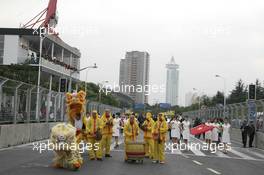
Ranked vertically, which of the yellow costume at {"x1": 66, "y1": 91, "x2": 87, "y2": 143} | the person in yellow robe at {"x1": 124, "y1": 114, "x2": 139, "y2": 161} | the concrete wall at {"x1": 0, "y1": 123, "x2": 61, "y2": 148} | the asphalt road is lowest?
the asphalt road

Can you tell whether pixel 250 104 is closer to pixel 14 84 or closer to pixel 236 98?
pixel 14 84

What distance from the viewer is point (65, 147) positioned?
44.8 ft

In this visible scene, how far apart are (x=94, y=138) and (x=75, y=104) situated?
203 cm

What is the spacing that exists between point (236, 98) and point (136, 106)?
33.0 meters

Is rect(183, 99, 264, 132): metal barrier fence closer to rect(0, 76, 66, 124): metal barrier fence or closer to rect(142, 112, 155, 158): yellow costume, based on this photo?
rect(0, 76, 66, 124): metal barrier fence

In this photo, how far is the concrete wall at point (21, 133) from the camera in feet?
69.2

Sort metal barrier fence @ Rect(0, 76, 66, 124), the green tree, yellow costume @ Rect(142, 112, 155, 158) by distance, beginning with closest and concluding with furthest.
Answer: yellow costume @ Rect(142, 112, 155, 158) < metal barrier fence @ Rect(0, 76, 66, 124) < the green tree

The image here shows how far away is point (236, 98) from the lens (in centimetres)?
11062

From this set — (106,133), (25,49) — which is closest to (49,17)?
(25,49)

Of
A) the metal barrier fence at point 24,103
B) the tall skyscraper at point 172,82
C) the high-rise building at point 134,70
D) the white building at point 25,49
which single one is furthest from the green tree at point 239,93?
the metal barrier fence at point 24,103

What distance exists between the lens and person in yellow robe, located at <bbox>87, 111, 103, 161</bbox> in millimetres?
17781

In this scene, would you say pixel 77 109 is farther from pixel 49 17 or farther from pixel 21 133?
pixel 49 17

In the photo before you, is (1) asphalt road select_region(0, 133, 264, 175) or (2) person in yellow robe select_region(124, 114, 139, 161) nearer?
(1) asphalt road select_region(0, 133, 264, 175)

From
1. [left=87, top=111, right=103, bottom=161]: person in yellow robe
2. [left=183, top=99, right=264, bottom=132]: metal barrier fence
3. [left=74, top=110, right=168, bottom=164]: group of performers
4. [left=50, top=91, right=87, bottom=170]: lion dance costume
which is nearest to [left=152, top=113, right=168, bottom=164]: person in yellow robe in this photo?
[left=74, top=110, right=168, bottom=164]: group of performers
